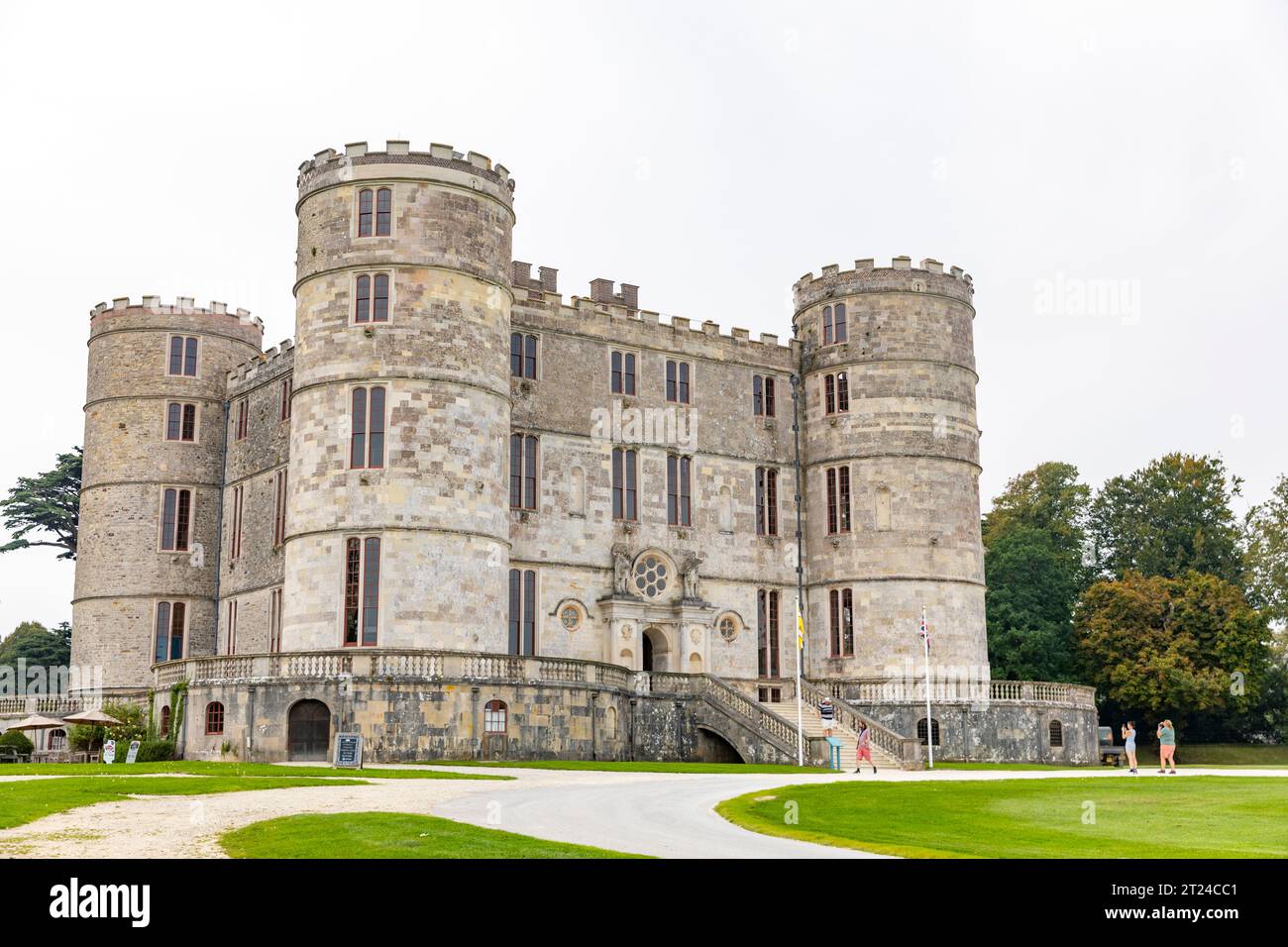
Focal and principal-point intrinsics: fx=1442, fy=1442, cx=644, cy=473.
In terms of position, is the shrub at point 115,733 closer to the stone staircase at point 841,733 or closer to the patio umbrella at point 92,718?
the patio umbrella at point 92,718

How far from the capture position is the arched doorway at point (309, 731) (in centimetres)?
3809

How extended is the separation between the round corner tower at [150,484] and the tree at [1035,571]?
34.5 metres

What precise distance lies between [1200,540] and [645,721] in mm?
37455

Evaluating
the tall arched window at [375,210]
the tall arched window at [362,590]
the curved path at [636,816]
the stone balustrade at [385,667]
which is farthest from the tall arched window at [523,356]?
the curved path at [636,816]

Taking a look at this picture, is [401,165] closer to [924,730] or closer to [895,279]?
[895,279]


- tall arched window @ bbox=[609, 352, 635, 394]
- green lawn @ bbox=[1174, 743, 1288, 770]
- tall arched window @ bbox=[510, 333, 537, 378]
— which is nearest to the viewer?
tall arched window @ bbox=[510, 333, 537, 378]

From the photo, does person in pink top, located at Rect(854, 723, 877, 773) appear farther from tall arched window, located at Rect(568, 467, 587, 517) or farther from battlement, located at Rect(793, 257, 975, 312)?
battlement, located at Rect(793, 257, 975, 312)

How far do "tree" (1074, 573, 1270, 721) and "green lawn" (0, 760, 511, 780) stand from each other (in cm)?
3951

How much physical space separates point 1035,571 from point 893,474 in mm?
18705

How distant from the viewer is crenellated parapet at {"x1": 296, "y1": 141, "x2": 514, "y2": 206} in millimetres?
43906

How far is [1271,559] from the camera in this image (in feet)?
229

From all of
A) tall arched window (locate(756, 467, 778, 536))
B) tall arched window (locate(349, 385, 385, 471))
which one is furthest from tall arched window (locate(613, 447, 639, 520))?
tall arched window (locate(349, 385, 385, 471))

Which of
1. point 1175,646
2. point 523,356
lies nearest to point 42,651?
point 523,356
